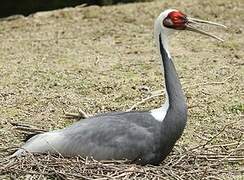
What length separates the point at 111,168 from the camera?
5.31 metres

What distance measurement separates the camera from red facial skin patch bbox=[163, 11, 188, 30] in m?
5.79

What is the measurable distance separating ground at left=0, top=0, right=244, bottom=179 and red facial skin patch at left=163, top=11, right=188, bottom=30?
104cm

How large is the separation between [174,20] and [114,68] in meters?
3.23

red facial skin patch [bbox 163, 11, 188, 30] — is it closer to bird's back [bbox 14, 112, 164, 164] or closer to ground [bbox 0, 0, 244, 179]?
bird's back [bbox 14, 112, 164, 164]

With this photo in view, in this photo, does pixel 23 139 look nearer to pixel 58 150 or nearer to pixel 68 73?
pixel 58 150

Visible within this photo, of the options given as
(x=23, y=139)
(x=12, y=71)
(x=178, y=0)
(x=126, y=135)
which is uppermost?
(x=126, y=135)

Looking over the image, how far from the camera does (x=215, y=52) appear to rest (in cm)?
958

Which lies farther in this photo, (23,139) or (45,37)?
(45,37)

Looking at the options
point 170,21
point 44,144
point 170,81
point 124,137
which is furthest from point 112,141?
point 170,21

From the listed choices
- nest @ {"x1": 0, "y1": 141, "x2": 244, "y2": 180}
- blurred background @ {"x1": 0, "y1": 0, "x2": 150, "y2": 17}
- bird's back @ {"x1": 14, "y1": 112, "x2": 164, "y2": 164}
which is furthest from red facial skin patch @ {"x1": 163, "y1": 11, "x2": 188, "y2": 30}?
blurred background @ {"x1": 0, "y1": 0, "x2": 150, "y2": 17}

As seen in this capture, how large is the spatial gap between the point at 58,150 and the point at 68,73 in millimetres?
3330

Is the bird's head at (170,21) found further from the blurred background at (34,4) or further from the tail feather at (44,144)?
the blurred background at (34,4)

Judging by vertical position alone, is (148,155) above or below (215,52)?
above

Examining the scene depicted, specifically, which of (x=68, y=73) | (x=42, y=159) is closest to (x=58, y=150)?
(x=42, y=159)
